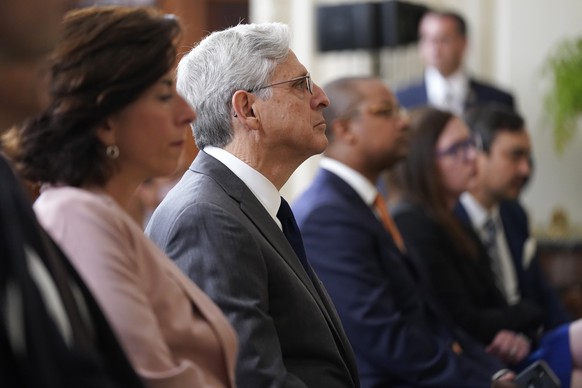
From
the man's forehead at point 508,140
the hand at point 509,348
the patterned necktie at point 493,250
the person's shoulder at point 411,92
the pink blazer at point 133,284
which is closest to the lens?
the pink blazer at point 133,284

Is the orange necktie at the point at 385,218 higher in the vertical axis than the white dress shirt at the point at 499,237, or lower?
higher

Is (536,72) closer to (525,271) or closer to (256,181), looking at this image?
(525,271)

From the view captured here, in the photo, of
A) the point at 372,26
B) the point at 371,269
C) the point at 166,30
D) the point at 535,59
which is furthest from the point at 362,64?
the point at 166,30

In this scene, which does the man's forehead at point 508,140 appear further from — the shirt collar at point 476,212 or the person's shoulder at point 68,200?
the person's shoulder at point 68,200

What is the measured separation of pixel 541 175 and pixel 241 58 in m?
5.08

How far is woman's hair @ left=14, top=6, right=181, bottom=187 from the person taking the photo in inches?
66.7

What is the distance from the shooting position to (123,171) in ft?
5.85

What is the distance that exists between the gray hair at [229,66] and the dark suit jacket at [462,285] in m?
1.51

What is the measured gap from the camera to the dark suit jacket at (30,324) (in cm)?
114

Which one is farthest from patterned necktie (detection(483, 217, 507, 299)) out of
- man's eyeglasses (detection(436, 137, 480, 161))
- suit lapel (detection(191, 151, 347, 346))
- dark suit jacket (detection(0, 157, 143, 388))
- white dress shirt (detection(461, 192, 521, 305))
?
dark suit jacket (detection(0, 157, 143, 388))

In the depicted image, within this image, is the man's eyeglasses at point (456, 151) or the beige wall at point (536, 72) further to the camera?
the beige wall at point (536, 72)

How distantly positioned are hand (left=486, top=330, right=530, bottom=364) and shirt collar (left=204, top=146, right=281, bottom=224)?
1.59 metres

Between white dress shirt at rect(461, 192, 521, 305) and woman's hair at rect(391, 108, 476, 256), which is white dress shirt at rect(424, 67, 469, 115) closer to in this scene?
white dress shirt at rect(461, 192, 521, 305)

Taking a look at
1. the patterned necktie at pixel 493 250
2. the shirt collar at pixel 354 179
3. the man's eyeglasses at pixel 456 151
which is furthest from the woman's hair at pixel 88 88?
the patterned necktie at pixel 493 250
